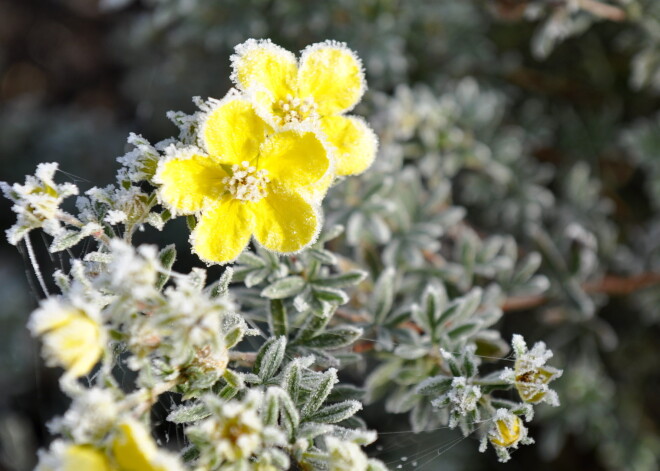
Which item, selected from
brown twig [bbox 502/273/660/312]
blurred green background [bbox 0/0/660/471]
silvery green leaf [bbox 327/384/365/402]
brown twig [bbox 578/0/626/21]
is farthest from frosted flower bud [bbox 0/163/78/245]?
brown twig [bbox 578/0/626/21]

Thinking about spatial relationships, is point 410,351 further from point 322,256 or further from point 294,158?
point 294,158

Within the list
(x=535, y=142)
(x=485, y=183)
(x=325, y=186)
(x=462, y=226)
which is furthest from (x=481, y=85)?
(x=325, y=186)

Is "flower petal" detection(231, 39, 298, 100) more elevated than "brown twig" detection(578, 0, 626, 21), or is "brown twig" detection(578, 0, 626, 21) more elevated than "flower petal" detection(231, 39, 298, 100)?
"brown twig" detection(578, 0, 626, 21)

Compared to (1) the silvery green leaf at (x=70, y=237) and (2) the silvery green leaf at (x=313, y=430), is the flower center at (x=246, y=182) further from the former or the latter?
(2) the silvery green leaf at (x=313, y=430)

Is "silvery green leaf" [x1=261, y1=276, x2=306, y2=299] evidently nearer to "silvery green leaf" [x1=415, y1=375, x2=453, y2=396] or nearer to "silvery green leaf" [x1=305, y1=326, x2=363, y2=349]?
"silvery green leaf" [x1=305, y1=326, x2=363, y2=349]

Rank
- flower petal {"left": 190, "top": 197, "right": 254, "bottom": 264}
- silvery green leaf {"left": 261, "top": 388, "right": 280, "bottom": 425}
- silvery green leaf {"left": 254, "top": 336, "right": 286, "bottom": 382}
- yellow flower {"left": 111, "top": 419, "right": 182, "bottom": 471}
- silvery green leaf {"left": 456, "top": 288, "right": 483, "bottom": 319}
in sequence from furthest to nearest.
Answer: silvery green leaf {"left": 456, "top": 288, "right": 483, "bottom": 319} < silvery green leaf {"left": 254, "top": 336, "right": 286, "bottom": 382} < flower petal {"left": 190, "top": 197, "right": 254, "bottom": 264} < silvery green leaf {"left": 261, "top": 388, "right": 280, "bottom": 425} < yellow flower {"left": 111, "top": 419, "right": 182, "bottom": 471}
